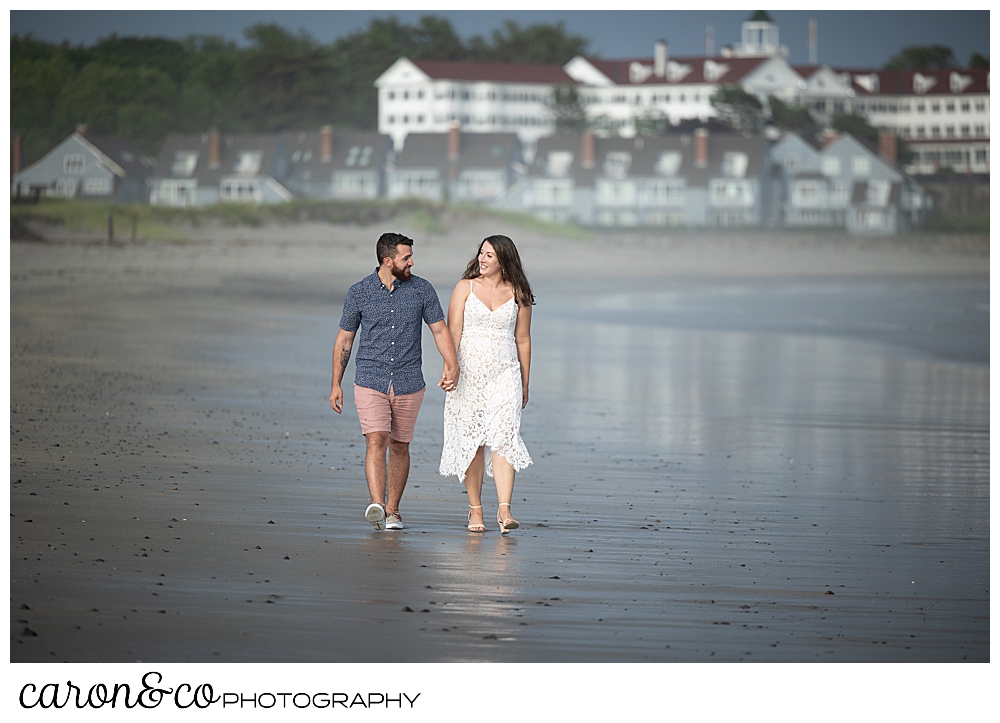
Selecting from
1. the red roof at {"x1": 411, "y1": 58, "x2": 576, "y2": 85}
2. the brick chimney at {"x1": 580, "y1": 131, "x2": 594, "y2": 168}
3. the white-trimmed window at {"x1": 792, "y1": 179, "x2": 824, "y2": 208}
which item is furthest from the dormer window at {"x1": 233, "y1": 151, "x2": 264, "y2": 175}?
the white-trimmed window at {"x1": 792, "y1": 179, "x2": 824, "y2": 208}

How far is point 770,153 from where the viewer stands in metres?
56.6

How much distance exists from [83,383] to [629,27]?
179ft

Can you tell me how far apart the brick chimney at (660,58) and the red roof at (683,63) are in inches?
14.5

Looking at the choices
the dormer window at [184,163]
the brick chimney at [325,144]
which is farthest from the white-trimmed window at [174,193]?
the brick chimney at [325,144]

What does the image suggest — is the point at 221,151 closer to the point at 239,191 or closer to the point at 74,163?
the point at 239,191

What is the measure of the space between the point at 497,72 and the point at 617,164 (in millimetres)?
7175

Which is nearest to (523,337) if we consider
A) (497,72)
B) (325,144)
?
(325,144)

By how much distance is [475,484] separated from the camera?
5.92 metres

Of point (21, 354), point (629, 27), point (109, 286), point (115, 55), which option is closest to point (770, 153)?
point (629, 27)

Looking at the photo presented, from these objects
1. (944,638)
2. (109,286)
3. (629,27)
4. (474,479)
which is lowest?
(944,638)

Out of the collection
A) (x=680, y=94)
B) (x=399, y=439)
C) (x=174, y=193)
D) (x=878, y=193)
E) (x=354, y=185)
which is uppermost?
(x=680, y=94)

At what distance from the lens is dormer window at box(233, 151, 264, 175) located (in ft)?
152

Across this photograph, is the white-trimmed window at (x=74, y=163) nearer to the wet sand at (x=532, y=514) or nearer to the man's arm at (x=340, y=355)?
the wet sand at (x=532, y=514)

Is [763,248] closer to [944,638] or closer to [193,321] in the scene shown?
[193,321]
